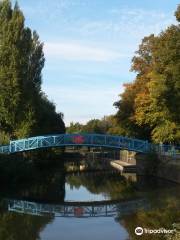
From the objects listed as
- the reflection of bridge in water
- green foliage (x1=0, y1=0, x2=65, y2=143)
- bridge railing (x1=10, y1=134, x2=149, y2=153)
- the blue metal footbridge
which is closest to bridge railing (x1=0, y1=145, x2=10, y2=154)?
the blue metal footbridge

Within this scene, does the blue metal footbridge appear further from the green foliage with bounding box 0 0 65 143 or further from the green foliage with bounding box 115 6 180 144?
the green foliage with bounding box 0 0 65 143

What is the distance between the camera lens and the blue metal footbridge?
43625 millimetres

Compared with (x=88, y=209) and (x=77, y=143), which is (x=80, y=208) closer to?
(x=88, y=209)

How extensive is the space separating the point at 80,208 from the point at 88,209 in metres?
0.73

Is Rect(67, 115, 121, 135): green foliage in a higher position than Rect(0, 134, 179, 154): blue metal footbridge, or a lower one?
higher

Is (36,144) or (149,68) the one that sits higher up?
(149,68)

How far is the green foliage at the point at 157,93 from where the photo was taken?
40.2 metres

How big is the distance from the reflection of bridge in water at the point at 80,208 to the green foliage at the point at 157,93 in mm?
11126

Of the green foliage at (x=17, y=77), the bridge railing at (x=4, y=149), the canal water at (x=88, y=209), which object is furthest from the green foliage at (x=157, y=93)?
the bridge railing at (x=4, y=149)

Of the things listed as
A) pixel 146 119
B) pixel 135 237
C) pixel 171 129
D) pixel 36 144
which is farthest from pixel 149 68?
pixel 135 237

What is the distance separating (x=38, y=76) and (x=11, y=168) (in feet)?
37.3

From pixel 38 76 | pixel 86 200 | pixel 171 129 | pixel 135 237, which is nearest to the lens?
pixel 135 237

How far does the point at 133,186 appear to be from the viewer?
135 feet

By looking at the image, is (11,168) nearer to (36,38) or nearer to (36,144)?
(36,144)
